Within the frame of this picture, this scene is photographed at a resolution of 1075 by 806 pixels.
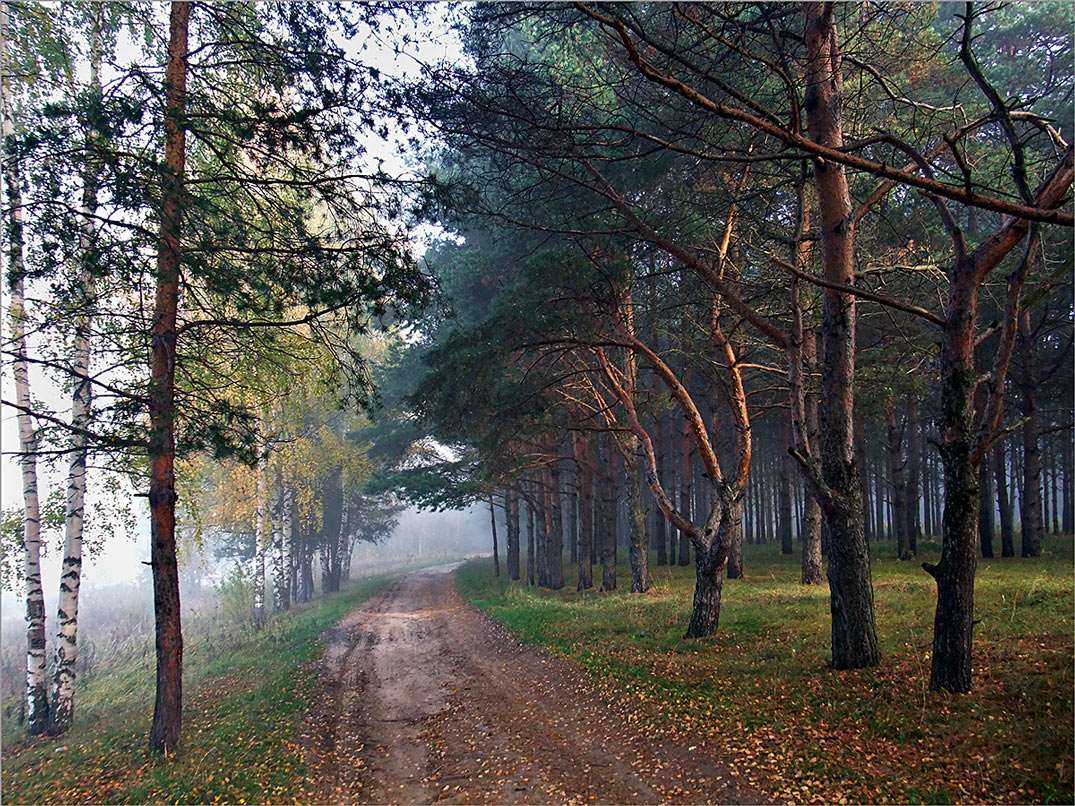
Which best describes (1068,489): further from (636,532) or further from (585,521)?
→ (585,521)

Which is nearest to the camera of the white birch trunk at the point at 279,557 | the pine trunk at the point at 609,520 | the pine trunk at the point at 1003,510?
the pine trunk at the point at 1003,510

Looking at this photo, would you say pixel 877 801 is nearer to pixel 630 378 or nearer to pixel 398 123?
pixel 398 123

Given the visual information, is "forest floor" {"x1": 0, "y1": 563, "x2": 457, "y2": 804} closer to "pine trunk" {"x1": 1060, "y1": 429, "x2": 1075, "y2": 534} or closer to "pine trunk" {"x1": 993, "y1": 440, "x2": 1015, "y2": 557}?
"pine trunk" {"x1": 993, "y1": 440, "x2": 1015, "y2": 557}

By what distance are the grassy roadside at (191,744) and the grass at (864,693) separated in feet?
15.8

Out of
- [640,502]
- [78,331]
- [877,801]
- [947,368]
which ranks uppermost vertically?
[78,331]

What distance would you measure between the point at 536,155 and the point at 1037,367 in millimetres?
19531

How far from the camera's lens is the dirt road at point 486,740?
6.62 m

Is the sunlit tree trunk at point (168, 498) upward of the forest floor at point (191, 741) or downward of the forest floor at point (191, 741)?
upward

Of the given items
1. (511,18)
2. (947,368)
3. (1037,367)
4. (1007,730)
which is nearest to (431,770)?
(1007,730)

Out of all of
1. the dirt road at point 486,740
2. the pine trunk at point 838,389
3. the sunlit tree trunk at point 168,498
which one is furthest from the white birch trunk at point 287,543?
the pine trunk at point 838,389

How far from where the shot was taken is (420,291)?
8.95 meters

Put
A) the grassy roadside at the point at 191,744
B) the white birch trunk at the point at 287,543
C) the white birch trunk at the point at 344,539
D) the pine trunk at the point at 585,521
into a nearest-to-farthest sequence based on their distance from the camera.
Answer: the grassy roadside at the point at 191,744
the pine trunk at the point at 585,521
the white birch trunk at the point at 287,543
the white birch trunk at the point at 344,539

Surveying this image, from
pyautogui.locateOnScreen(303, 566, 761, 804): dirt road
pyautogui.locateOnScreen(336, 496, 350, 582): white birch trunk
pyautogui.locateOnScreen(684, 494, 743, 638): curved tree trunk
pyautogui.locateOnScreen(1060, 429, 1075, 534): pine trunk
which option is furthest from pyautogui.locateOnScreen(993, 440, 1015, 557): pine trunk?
pyautogui.locateOnScreen(336, 496, 350, 582): white birch trunk

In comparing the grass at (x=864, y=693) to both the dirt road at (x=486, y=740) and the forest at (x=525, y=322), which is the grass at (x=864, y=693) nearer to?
the forest at (x=525, y=322)
